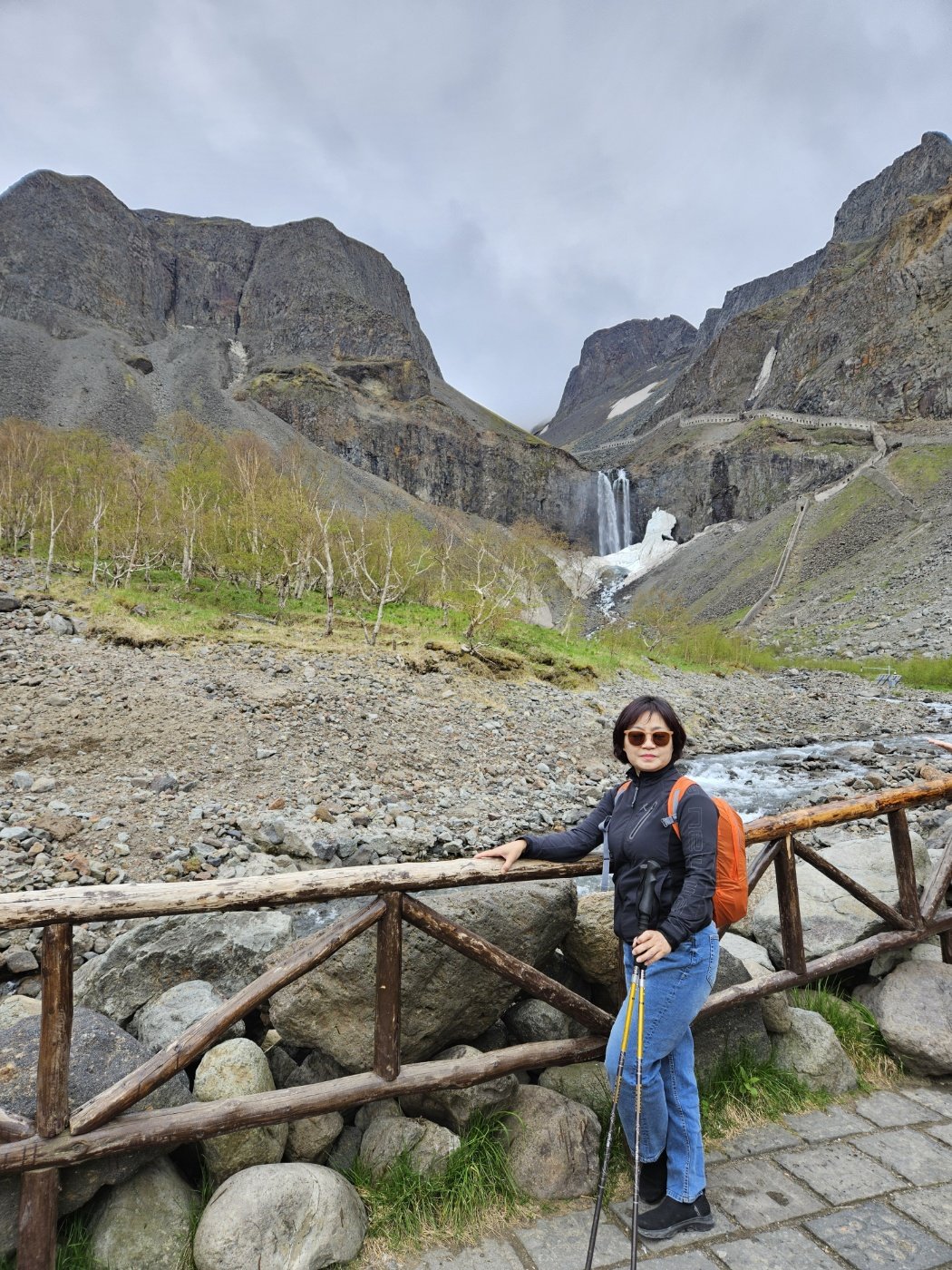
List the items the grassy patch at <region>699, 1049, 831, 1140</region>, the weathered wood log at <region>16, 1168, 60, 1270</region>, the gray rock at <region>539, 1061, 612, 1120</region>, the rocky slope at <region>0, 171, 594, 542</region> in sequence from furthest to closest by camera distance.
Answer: the rocky slope at <region>0, 171, 594, 542</region> < the grassy patch at <region>699, 1049, 831, 1140</region> < the gray rock at <region>539, 1061, 612, 1120</region> < the weathered wood log at <region>16, 1168, 60, 1270</region>

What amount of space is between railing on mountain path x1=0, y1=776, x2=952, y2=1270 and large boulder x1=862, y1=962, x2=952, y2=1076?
2.36ft

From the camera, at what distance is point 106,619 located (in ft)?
77.3

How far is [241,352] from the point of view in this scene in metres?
132

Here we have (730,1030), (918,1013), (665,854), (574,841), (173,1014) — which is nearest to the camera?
(665,854)

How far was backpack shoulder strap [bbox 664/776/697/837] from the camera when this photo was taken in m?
2.94

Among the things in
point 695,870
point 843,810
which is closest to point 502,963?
point 695,870

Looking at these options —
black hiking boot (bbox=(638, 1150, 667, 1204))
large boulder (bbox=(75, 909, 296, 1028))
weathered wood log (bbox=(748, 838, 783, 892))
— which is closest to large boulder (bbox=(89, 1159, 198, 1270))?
large boulder (bbox=(75, 909, 296, 1028))

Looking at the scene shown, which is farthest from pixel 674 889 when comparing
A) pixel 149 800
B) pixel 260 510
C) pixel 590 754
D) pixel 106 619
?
pixel 260 510

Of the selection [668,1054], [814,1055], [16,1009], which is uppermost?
[668,1054]

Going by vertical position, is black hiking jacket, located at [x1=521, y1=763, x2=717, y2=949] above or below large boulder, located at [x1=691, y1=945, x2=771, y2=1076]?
above

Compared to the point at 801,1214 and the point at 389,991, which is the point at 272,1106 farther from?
the point at 801,1214

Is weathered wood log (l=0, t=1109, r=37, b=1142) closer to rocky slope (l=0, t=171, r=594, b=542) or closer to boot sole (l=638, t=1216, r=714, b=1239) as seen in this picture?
boot sole (l=638, t=1216, r=714, b=1239)

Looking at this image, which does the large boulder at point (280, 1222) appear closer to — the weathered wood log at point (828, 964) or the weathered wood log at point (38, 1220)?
the weathered wood log at point (38, 1220)

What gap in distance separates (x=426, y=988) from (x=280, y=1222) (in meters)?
1.11
